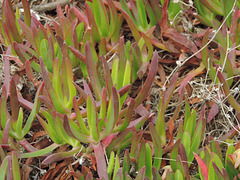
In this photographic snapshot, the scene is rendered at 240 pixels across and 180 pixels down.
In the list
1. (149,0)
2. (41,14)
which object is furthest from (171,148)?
(41,14)

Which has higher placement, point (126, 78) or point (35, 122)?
point (126, 78)

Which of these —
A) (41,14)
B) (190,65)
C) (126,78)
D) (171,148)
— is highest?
(41,14)

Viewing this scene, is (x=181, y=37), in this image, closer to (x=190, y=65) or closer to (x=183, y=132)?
(x=190, y=65)

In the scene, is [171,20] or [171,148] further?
[171,20]

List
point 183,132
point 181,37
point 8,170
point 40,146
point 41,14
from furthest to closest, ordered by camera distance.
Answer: point 41,14 → point 181,37 → point 40,146 → point 183,132 → point 8,170

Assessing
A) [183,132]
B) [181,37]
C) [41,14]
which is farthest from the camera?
[41,14]

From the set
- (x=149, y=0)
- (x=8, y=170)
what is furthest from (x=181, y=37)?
(x=8, y=170)
